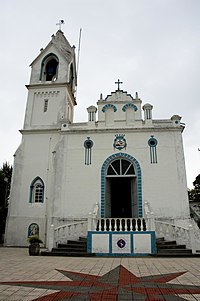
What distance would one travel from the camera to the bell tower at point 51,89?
56.8ft

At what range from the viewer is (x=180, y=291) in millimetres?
4594

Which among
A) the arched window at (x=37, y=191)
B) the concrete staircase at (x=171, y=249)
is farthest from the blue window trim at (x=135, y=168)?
the arched window at (x=37, y=191)

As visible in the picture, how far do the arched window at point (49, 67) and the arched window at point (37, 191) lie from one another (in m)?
8.63

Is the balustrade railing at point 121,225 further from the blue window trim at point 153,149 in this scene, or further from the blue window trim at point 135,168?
the blue window trim at point 153,149

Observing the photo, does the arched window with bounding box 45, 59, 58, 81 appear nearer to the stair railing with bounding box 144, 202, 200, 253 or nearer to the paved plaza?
the stair railing with bounding box 144, 202, 200, 253

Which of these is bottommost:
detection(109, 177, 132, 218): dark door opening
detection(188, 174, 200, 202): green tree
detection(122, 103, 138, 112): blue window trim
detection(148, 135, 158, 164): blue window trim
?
detection(109, 177, 132, 218): dark door opening

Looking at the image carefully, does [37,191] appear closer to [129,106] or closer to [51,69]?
[129,106]

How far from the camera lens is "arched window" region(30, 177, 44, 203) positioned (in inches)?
607

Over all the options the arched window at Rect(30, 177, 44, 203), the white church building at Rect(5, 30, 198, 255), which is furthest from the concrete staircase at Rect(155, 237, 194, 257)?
the arched window at Rect(30, 177, 44, 203)

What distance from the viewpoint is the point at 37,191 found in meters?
15.7

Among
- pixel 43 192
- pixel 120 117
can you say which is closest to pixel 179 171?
pixel 120 117

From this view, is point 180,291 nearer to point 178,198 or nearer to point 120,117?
point 178,198

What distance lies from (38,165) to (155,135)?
804 cm

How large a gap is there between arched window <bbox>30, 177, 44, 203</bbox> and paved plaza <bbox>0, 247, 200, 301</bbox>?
335 inches
